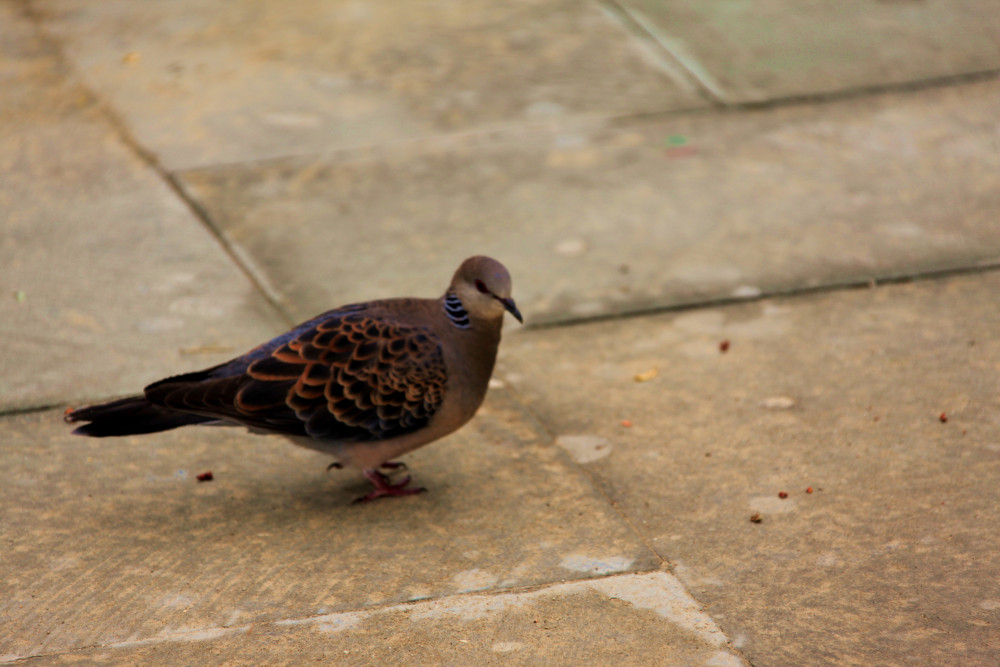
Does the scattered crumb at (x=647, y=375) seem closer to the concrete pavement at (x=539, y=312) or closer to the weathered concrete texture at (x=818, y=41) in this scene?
the concrete pavement at (x=539, y=312)

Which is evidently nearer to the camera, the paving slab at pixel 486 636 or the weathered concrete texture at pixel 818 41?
the paving slab at pixel 486 636

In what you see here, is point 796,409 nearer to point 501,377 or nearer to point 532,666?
point 501,377

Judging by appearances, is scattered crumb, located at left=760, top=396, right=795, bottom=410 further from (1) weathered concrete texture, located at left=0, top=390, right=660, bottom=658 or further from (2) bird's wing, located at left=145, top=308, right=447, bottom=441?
(2) bird's wing, located at left=145, top=308, right=447, bottom=441

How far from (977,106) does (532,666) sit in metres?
4.94

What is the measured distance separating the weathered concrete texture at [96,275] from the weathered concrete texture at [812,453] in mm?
1319

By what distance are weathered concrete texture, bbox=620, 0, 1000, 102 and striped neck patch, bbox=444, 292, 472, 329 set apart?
3.50 metres

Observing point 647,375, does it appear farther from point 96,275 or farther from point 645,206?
point 96,275

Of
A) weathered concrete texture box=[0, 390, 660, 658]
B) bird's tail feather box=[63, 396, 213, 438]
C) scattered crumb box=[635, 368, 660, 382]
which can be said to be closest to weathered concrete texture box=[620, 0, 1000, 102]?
scattered crumb box=[635, 368, 660, 382]

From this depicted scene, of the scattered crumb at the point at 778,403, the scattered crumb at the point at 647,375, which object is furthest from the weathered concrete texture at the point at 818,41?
the scattered crumb at the point at 778,403

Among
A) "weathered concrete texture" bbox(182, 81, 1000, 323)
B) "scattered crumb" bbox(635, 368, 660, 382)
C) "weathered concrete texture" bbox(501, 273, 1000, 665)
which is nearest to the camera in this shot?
"weathered concrete texture" bbox(501, 273, 1000, 665)

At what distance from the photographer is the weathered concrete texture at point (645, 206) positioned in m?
5.40

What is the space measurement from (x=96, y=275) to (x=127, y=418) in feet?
5.82

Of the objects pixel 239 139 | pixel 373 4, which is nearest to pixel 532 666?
pixel 239 139

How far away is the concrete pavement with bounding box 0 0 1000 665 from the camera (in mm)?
3455
